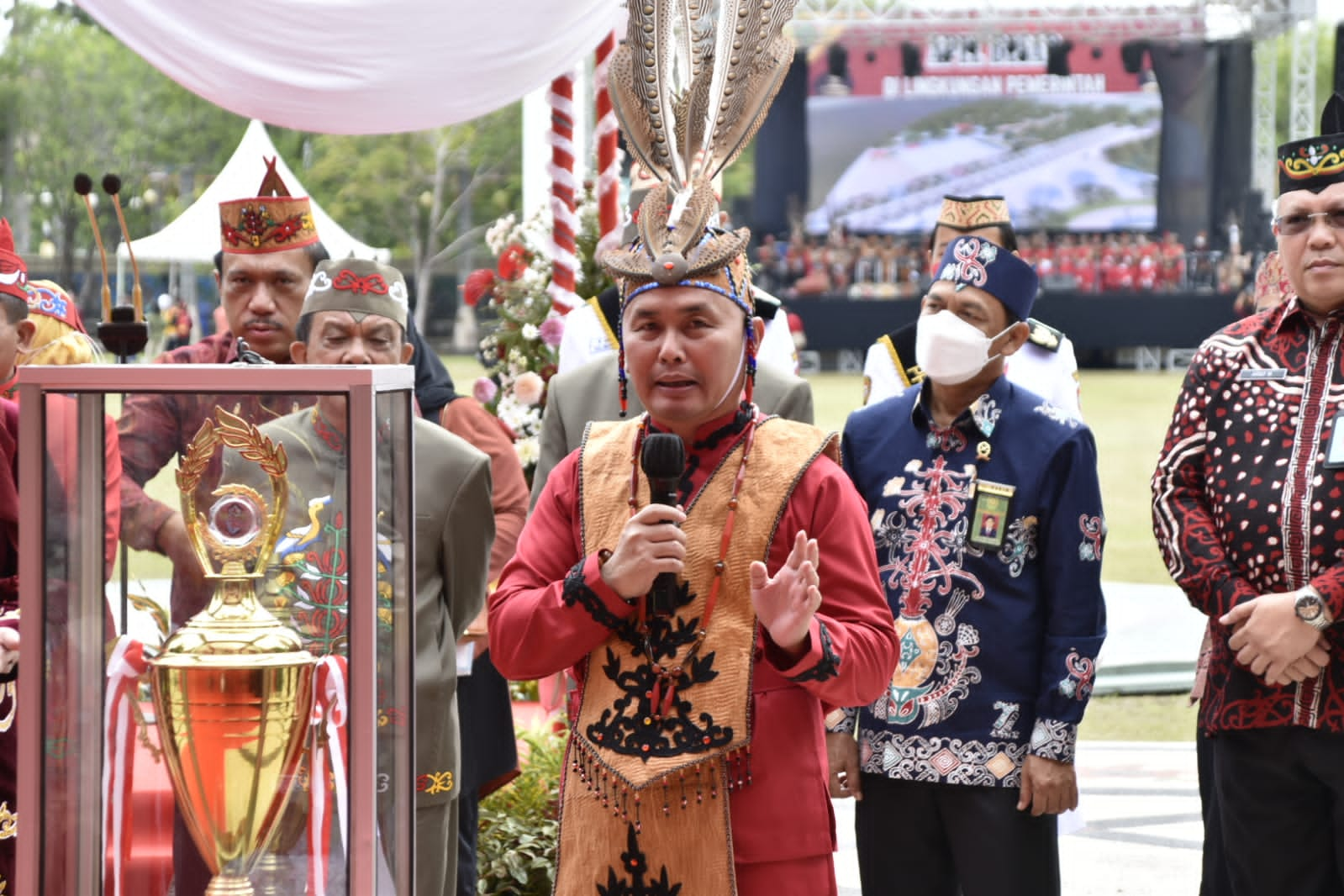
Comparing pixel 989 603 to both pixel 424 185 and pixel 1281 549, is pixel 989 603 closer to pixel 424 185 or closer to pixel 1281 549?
pixel 1281 549

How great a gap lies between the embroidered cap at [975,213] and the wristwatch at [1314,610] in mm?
2450

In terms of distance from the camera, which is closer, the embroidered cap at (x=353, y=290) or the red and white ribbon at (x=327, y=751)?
the red and white ribbon at (x=327, y=751)

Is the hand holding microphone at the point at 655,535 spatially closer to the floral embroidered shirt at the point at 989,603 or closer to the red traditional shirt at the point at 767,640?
the red traditional shirt at the point at 767,640

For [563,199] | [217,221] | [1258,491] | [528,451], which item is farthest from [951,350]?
[217,221]

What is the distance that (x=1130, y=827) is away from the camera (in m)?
6.23

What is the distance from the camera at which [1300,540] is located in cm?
340

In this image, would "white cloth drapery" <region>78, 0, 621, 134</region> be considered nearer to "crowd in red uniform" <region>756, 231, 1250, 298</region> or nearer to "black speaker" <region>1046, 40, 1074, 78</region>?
"crowd in red uniform" <region>756, 231, 1250, 298</region>

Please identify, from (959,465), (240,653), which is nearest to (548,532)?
(240,653)

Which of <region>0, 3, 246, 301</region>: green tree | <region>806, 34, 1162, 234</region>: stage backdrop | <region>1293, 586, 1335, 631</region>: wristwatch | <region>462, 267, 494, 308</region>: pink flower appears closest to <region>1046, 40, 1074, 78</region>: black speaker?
<region>806, 34, 1162, 234</region>: stage backdrop

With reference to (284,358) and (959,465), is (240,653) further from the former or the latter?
(284,358)

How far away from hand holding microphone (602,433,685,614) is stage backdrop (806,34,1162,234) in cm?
Result: 3078

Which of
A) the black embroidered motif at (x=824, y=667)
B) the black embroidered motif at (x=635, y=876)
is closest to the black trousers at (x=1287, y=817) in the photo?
the black embroidered motif at (x=824, y=667)

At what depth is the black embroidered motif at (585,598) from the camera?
8.54 feet

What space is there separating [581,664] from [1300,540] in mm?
1458
